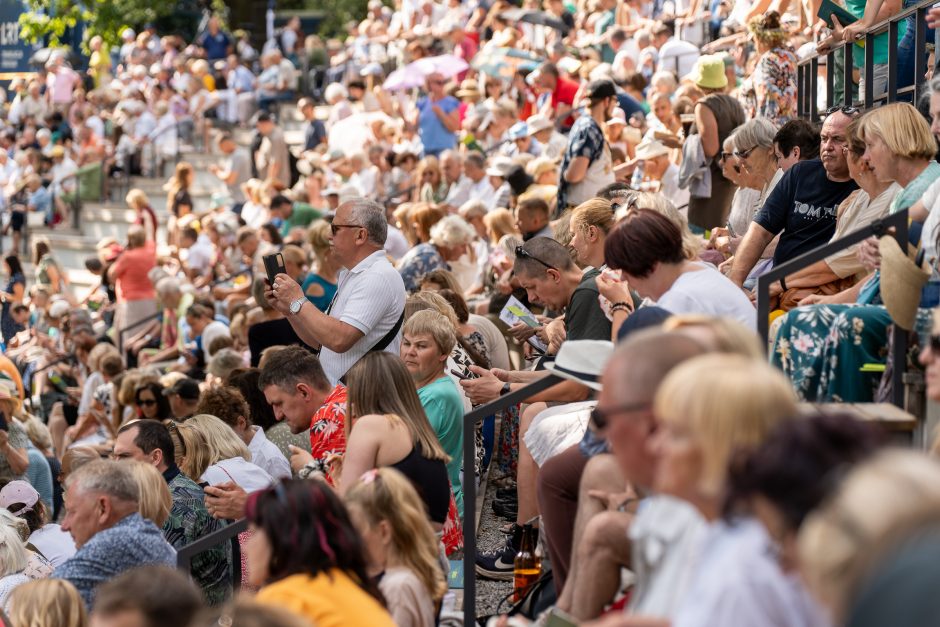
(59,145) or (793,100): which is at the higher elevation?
(793,100)

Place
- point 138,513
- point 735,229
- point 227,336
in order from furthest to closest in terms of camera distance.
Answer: point 227,336 → point 735,229 → point 138,513

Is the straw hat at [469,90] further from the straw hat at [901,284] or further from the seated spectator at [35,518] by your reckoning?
the straw hat at [901,284]

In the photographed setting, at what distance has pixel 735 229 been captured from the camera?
26.4ft

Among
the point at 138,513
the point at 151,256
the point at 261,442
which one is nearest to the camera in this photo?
the point at 138,513

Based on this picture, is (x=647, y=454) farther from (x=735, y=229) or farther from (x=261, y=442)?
(x=735, y=229)

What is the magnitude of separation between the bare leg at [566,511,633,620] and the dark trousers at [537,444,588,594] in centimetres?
63

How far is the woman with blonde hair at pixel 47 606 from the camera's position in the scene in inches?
187

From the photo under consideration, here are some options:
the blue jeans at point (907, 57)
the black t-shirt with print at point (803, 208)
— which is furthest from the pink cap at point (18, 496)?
the blue jeans at point (907, 57)

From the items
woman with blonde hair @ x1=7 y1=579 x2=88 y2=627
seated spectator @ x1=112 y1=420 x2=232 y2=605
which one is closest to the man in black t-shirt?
seated spectator @ x1=112 y1=420 x2=232 y2=605

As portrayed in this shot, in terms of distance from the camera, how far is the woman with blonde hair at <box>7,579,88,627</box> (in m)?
4.74

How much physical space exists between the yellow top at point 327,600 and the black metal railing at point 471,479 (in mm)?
1037

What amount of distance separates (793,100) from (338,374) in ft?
14.0

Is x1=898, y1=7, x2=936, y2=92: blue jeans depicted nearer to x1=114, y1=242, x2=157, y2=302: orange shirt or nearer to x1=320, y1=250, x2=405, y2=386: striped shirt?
x1=320, y1=250, x2=405, y2=386: striped shirt

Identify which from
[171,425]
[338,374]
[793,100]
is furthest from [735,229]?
[171,425]
